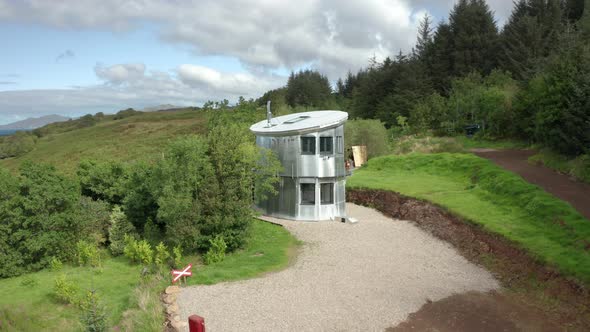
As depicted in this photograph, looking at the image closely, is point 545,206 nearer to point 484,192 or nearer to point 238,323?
point 484,192

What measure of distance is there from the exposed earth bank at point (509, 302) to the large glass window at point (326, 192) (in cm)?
811

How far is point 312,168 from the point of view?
82.0 feet

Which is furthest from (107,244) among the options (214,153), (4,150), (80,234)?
(4,150)

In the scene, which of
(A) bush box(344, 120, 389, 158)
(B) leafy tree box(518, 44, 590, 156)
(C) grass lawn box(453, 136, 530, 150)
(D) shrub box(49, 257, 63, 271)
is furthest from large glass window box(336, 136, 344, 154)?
(C) grass lawn box(453, 136, 530, 150)

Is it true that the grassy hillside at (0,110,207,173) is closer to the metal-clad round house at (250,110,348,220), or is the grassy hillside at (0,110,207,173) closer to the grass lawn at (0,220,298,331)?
the metal-clad round house at (250,110,348,220)

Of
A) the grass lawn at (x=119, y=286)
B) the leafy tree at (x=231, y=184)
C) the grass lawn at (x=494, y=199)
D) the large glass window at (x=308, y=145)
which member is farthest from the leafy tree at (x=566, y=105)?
the leafy tree at (x=231, y=184)

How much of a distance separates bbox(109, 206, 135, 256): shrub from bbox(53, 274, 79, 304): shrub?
6110mm

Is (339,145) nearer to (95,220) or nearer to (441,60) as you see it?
(95,220)

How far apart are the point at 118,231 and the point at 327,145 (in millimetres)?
13548

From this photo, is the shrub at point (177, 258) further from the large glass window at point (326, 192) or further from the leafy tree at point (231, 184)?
the large glass window at point (326, 192)

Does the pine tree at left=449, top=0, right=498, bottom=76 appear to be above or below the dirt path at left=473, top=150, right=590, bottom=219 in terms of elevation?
above

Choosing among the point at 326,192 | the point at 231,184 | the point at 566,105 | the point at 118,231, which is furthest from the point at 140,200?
the point at 566,105

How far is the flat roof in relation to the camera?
24.6 m

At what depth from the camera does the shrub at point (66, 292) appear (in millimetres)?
16500
